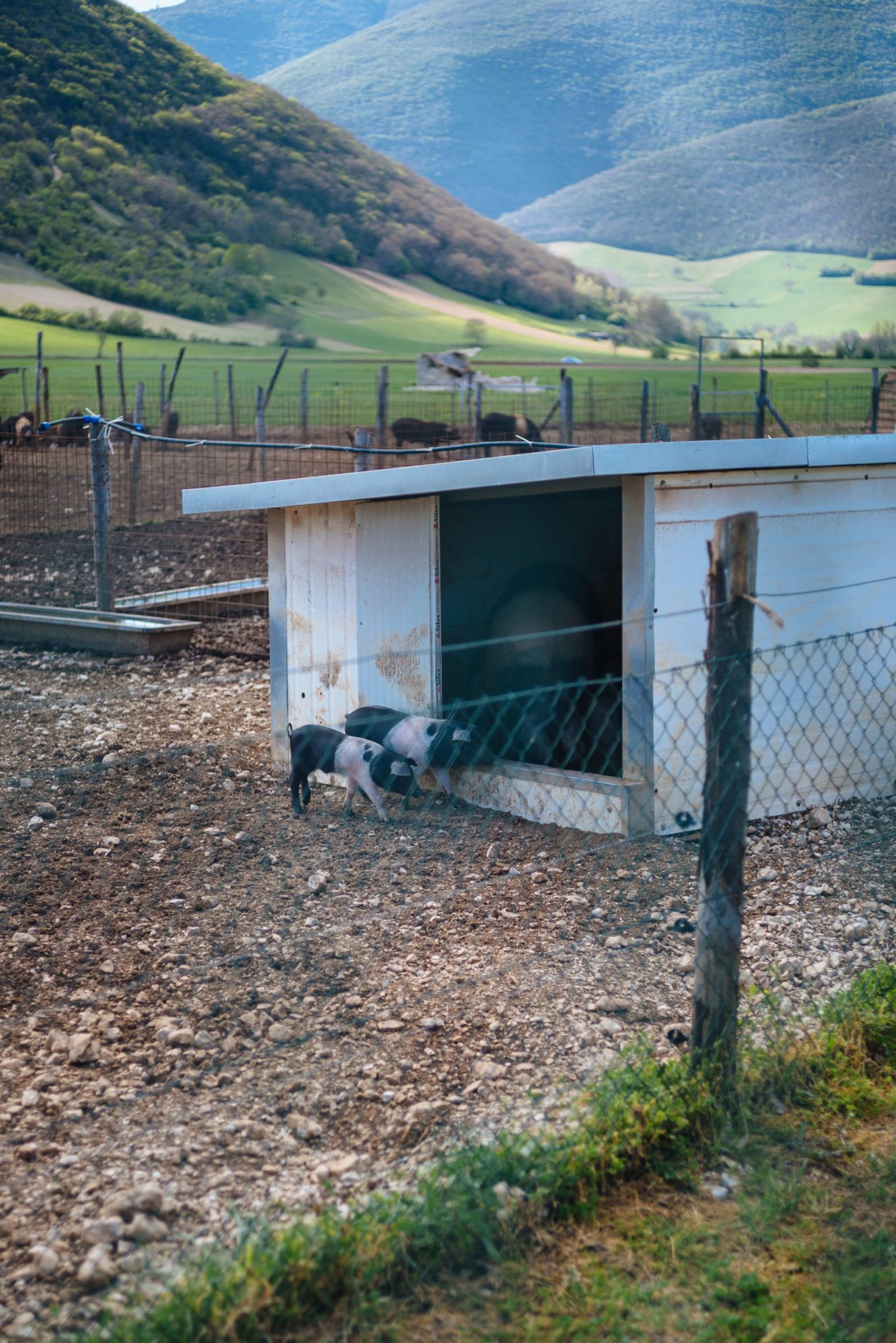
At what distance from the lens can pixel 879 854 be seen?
491cm

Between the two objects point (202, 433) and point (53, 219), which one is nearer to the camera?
point (202, 433)

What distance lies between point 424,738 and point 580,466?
1.61 metres

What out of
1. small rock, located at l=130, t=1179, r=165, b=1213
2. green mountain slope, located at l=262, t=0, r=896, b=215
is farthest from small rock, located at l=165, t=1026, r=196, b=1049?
green mountain slope, located at l=262, t=0, r=896, b=215

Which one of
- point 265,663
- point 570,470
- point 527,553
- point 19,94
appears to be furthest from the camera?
point 19,94

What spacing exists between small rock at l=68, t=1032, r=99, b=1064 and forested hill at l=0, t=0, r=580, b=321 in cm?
6391

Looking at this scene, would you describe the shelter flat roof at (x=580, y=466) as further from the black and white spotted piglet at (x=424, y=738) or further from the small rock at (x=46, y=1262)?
the small rock at (x=46, y=1262)

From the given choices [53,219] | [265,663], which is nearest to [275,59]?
[53,219]

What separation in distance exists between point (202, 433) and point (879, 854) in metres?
20.9

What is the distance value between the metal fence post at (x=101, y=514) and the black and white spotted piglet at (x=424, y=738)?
4773mm

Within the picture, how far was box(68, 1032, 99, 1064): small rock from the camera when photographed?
3207 mm

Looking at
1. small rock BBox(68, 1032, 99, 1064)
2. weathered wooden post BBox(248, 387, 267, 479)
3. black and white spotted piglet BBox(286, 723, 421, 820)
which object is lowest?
small rock BBox(68, 1032, 99, 1064)

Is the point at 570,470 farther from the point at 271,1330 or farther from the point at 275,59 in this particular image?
the point at 275,59

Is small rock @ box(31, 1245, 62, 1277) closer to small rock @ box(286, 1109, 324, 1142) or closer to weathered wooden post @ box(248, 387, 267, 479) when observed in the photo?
small rock @ box(286, 1109, 324, 1142)

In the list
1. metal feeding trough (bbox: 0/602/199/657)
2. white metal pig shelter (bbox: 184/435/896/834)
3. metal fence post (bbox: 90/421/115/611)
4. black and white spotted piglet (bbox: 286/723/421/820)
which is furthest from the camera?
metal fence post (bbox: 90/421/115/611)
